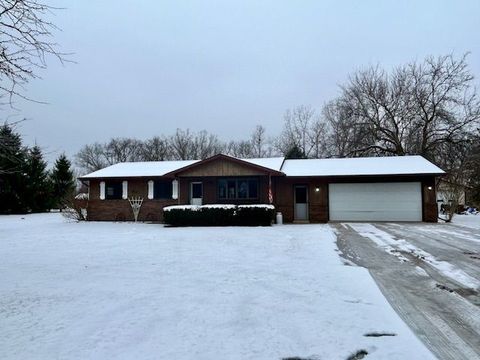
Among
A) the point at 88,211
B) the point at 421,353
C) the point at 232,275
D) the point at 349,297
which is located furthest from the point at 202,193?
the point at 421,353

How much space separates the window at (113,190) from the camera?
24.2m

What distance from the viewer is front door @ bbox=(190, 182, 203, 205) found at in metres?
22.8

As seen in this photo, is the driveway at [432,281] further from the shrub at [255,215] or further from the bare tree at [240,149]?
the bare tree at [240,149]

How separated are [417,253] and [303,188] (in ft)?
39.6

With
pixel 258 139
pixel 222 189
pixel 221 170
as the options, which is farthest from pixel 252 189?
pixel 258 139

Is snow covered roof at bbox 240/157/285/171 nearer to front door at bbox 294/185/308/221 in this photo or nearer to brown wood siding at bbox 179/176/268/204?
brown wood siding at bbox 179/176/268/204

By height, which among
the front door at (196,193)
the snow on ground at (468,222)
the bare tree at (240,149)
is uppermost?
the bare tree at (240,149)

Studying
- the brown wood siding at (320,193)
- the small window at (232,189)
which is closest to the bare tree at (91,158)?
the small window at (232,189)

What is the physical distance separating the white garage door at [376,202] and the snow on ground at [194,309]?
1275 centimetres

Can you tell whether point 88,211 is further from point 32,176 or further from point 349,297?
point 349,297

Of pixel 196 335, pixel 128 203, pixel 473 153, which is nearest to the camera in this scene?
pixel 196 335

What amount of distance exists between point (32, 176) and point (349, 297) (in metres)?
32.7

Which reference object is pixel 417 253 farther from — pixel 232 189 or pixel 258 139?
pixel 258 139

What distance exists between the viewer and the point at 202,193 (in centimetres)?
2258
